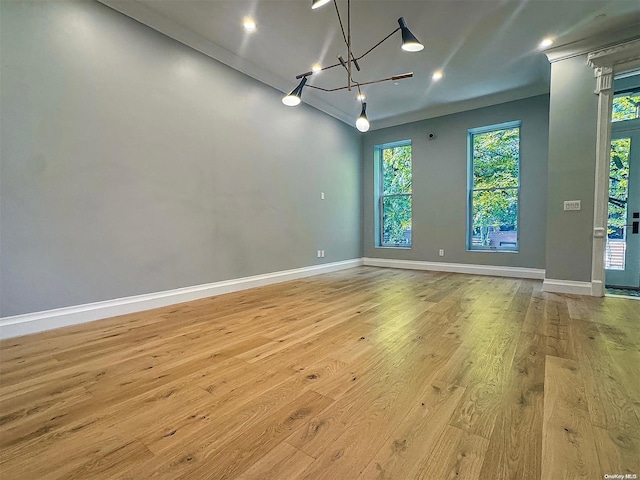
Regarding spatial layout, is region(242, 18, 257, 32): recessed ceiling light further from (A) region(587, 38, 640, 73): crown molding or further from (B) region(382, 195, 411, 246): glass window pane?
(B) region(382, 195, 411, 246): glass window pane

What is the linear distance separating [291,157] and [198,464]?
4.30 meters

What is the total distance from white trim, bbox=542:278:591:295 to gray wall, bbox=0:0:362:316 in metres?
3.72

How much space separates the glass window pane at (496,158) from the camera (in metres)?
4.93

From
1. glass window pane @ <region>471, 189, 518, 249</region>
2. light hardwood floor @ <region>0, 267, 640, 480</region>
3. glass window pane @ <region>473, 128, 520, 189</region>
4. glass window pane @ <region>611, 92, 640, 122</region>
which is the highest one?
glass window pane @ <region>611, 92, 640, 122</region>

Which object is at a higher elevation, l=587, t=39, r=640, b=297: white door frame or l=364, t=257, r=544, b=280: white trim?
l=587, t=39, r=640, b=297: white door frame

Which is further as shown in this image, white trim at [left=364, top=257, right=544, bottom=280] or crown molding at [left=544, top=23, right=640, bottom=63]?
white trim at [left=364, top=257, right=544, bottom=280]

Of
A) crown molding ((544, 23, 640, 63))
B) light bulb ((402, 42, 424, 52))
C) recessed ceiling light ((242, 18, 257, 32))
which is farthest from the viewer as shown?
crown molding ((544, 23, 640, 63))

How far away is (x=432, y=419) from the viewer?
1.25m

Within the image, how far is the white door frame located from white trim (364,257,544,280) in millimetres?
1249

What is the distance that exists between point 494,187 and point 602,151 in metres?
1.74

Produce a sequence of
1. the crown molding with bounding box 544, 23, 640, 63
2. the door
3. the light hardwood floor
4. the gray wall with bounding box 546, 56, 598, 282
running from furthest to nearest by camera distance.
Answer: the door
the gray wall with bounding box 546, 56, 598, 282
the crown molding with bounding box 544, 23, 640, 63
the light hardwood floor

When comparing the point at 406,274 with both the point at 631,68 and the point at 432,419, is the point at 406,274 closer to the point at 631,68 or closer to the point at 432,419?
the point at 631,68

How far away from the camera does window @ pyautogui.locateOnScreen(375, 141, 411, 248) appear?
20.0 feet

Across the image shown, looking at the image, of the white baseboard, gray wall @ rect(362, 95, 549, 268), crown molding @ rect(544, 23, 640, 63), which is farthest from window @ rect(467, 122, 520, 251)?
the white baseboard
